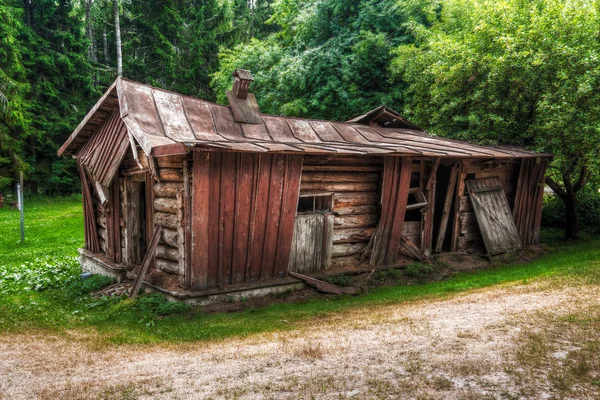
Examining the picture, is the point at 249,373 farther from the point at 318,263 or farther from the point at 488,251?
the point at 488,251

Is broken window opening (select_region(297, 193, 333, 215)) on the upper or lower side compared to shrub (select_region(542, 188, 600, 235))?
upper

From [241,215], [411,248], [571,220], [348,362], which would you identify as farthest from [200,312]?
[571,220]

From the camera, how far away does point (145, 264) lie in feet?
26.3

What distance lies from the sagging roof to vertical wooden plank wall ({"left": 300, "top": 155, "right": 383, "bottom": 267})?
0.43 meters

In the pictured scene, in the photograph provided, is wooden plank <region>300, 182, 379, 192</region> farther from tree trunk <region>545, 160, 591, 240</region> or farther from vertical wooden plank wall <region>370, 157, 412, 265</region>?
tree trunk <region>545, 160, 591, 240</region>

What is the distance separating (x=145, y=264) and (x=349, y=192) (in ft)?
14.9

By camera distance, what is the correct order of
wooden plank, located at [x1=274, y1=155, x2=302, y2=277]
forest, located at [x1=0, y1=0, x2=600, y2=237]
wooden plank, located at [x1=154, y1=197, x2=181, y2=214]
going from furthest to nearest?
forest, located at [x1=0, y1=0, x2=600, y2=237] → wooden plank, located at [x1=274, y1=155, x2=302, y2=277] → wooden plank, located at [x1=154, y1=197, x2=181, y2=214]

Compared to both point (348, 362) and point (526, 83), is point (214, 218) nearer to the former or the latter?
point (348, 362)

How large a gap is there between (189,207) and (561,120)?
9894mm

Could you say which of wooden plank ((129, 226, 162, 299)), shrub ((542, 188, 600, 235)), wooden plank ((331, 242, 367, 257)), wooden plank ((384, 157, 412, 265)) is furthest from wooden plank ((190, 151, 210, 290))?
shrub ((542, 188, 600, 235))

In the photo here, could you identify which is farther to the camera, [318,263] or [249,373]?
[318,263]

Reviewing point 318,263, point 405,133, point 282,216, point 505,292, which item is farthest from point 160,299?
point 405,133

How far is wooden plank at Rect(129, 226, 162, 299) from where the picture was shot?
7.98 meters

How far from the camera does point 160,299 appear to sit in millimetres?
7609
